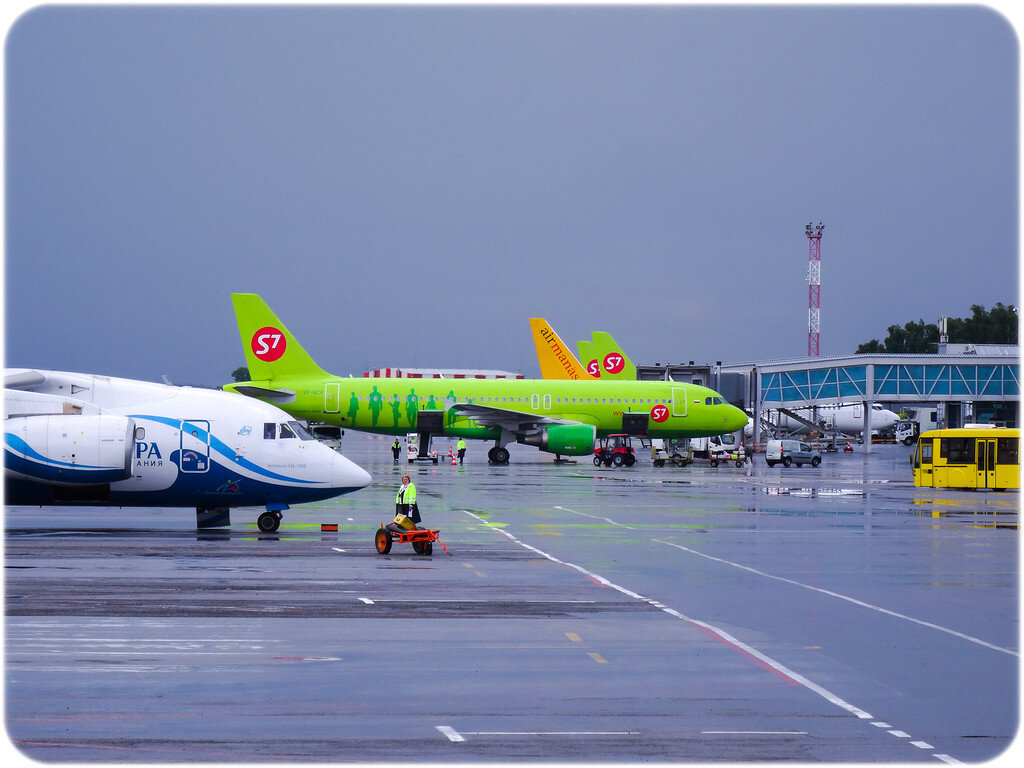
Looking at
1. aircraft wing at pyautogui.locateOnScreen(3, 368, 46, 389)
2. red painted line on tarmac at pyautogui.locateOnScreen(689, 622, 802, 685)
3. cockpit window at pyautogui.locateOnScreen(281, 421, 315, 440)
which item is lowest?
red painted line on tarmac at pyautogui.locateOnScreen(689, 622, 802, 685)

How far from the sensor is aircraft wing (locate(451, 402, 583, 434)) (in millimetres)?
64875

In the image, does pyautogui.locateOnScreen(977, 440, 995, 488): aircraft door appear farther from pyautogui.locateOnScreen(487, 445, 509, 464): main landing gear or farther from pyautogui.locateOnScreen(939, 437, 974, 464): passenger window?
pyautogui.locateOnScreen(487, 445, 509, 464): main landing gear

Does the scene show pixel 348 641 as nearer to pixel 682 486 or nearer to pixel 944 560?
pixel 944 560

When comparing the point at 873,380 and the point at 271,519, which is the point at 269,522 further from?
the point at 873,380

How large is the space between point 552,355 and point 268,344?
124 feet

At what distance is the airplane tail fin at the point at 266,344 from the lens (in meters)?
65.1

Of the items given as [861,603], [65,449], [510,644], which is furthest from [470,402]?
[510,644]

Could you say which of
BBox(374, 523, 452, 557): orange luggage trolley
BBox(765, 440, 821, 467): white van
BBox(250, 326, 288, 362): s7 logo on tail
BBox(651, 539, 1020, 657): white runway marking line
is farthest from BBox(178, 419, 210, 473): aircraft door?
BBox(765, 440, 821, 467): white van

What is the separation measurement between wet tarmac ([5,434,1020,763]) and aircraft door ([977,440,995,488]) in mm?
21946

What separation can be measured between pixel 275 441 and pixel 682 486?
79.6 ft

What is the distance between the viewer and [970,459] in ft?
166

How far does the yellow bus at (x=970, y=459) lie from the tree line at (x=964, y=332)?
11252cm

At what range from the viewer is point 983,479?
50.4 meters

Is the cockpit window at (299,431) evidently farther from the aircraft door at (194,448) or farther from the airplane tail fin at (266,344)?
the airplane tail fin at (266,344)
